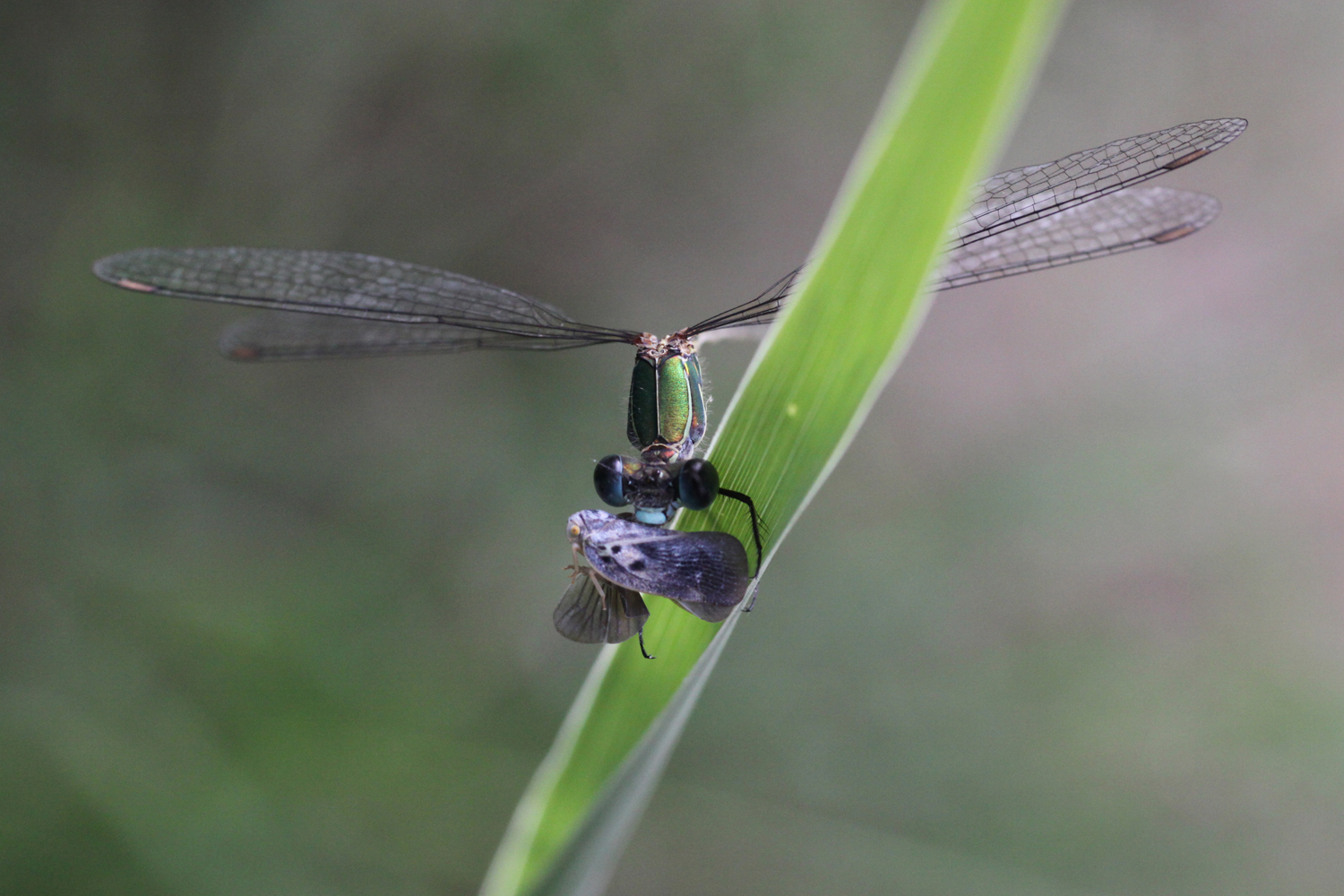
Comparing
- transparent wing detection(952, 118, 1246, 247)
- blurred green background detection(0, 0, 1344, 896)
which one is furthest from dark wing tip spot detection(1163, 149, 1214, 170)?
blurred green background detection(0, 0, 1344, 896)

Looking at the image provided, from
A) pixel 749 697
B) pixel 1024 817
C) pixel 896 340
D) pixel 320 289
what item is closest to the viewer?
pixel 896 340

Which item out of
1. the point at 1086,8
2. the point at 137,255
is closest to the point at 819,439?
the point at 137,255

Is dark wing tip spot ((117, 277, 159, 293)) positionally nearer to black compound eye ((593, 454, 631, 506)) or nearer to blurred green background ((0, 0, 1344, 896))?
black compound eye ((593, 454, 631, 506))

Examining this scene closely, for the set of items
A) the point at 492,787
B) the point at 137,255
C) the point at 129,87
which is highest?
the point at 129,87

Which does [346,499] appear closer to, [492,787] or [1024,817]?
[492,787]

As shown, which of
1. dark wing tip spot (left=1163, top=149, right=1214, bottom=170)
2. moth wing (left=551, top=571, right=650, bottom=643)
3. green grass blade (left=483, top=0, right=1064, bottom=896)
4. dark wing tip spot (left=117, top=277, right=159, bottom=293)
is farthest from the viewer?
dark wing tip spot (left=117, top=277, right=159, bottom=293)

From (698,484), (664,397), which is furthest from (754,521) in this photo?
(664,397)

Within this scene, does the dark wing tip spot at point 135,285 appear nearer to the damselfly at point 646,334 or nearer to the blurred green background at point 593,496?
the damselfly at point 646,334
